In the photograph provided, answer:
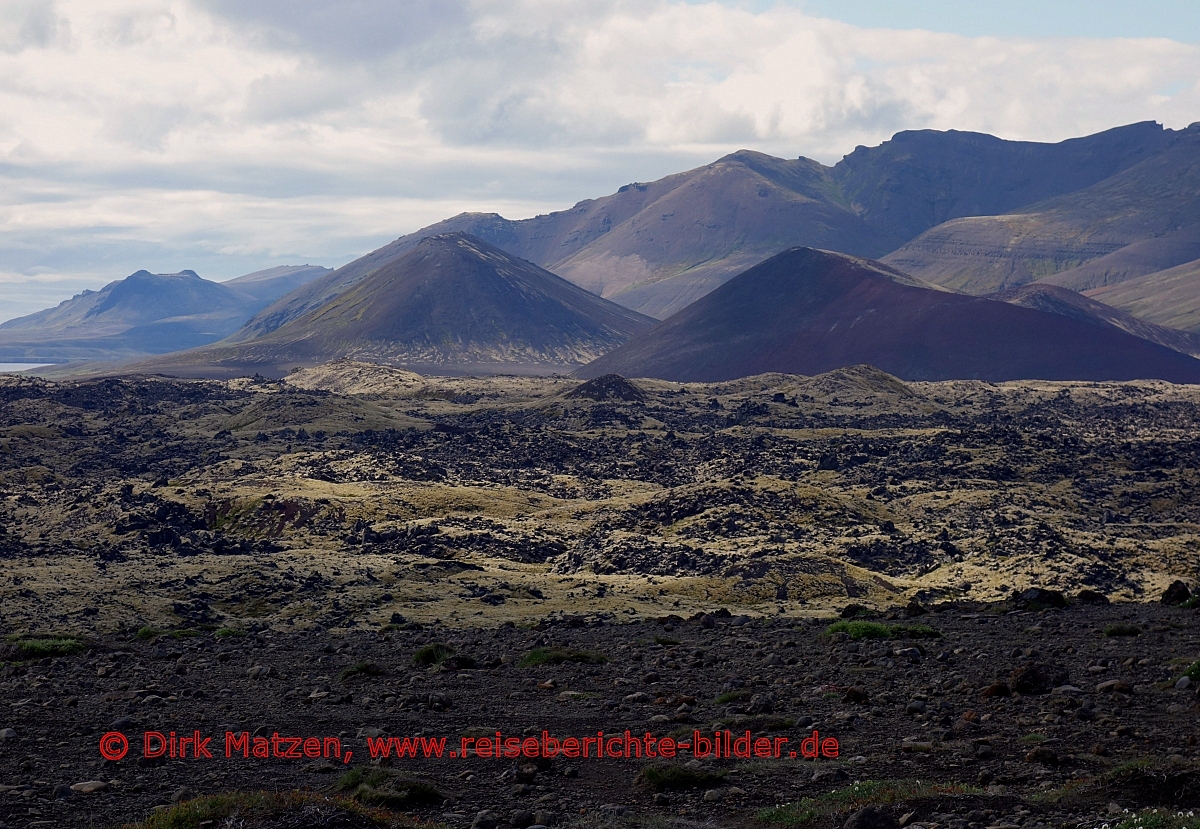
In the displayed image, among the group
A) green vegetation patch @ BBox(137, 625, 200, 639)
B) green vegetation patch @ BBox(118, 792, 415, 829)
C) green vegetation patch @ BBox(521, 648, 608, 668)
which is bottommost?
green vegetation patch @ BBox(137, 625, 200, 639)

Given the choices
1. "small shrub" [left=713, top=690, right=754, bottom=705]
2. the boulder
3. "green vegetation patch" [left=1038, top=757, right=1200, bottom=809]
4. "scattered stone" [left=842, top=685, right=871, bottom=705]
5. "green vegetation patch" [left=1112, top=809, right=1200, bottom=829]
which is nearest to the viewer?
"green vegetation patch" [left=1112, top=809, right=1200, bottom=829]

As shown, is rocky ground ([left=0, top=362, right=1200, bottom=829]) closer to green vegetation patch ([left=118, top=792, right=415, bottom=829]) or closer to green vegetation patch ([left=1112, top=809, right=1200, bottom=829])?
green vegetation patch ([left=118, top=792, right=415, bottom=829])

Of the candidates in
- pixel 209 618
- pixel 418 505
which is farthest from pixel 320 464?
pixel 209 618

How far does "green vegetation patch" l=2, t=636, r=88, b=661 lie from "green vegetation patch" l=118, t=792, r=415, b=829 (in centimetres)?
1575

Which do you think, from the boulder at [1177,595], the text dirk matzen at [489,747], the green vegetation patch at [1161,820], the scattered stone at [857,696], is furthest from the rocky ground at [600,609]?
the boulder at [1177,595]

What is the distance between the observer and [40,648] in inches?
1094

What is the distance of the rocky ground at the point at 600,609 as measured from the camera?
16.4 meters

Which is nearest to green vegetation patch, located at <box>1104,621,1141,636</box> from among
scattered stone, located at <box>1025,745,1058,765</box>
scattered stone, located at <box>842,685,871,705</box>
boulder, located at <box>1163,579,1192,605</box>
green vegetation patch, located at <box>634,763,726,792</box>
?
boulder, located at <box>1163,579,1192,605</box>

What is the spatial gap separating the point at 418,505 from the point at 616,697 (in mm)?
42867

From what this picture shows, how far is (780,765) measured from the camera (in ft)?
56.6

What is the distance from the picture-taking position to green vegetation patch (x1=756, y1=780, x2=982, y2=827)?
563 inches

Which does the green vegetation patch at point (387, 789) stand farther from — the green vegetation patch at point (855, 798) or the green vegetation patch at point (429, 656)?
the green vegetation patch at point (429, 656)
